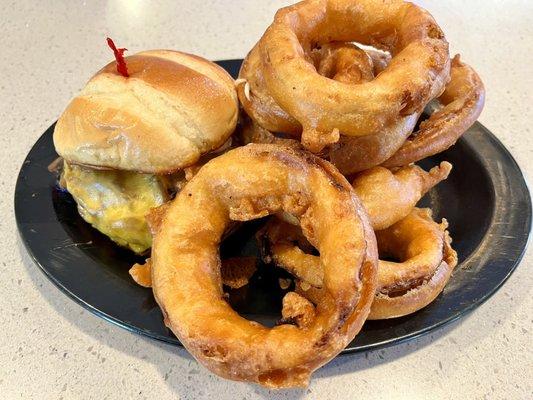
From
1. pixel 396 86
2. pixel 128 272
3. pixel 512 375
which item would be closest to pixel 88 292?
pixel 128 272

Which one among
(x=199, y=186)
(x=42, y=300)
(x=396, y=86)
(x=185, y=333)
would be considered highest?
(x=396, y=86)

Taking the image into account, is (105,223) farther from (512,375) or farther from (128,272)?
(512,375)

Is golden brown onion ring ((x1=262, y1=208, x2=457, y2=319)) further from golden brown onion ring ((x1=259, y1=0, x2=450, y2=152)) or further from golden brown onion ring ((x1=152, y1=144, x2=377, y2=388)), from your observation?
golden brown onion ring ((x1=259, y1=0, x2=450, y2=152))

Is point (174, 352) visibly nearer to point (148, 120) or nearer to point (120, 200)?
point (120, 200)

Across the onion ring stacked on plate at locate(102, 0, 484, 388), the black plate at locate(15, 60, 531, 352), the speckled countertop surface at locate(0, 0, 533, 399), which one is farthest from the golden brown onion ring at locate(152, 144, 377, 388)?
the speckled countertop surface at locate(0, 0, 533, 399)

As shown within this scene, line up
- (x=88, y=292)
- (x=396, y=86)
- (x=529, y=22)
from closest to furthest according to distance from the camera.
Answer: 1. (x=396, y=86)
2. (x=88, y=292)
3. (x=529, y=22)

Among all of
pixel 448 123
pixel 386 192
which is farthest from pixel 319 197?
pixel 448 123

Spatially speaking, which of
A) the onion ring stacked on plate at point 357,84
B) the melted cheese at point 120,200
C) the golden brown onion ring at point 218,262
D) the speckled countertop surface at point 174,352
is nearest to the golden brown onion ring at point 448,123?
the onion ring stacked on plate at point 357,84
